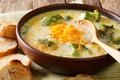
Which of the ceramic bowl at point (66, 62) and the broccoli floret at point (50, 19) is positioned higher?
the broccoli floret at point (50, 19)

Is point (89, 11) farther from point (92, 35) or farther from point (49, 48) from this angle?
point (49, 48)

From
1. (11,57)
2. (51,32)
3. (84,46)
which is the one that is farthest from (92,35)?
(11,57)

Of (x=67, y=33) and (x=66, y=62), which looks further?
(x=67, y=33)

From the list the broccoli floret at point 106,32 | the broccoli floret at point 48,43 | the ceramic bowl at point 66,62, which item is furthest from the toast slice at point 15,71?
the broccoli floret at point 106,32

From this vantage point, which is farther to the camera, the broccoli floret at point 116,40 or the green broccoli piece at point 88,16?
the green broccoli piece at point 88,16

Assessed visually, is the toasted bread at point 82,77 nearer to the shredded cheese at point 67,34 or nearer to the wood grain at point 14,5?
the shredded cheese at point 67,34

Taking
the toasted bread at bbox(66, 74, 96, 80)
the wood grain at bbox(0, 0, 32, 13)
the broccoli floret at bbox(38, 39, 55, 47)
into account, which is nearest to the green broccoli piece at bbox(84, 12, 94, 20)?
the broccoli floret at bbox(38, 39, 55, 47)

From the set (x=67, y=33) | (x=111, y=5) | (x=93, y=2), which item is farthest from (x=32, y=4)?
(x=67, y=33)

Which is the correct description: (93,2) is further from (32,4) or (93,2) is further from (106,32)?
(106,32)
